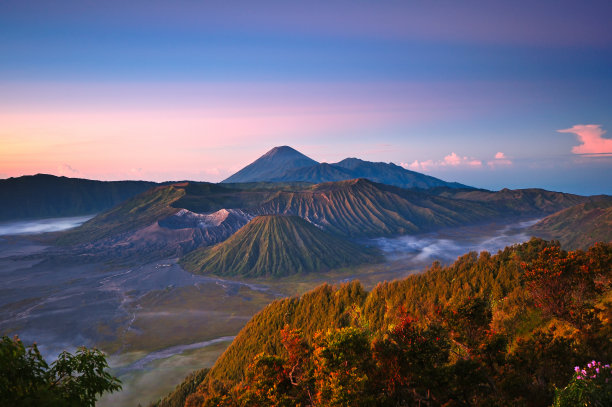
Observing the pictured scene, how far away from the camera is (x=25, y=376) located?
991 cm

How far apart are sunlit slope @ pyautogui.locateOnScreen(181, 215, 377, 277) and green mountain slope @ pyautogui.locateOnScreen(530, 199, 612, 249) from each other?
68747 mm

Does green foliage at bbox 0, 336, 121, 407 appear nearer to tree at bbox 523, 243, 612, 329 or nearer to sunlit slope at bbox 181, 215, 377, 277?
tree at bbox 523, 243, 612, 329

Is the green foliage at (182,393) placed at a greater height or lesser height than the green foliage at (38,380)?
lesser

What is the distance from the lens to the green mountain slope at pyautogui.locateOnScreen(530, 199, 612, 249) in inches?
4390

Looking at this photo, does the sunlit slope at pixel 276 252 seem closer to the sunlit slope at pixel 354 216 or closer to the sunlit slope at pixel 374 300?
the sunlit slope at pixel 354 216

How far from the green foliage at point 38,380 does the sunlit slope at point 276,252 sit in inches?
4143

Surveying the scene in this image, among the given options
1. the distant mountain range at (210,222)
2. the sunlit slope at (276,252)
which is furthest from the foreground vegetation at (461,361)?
the distant mountain range at (210,222)

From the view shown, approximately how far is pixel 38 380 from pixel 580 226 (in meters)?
171

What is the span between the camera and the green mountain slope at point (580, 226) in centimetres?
11150

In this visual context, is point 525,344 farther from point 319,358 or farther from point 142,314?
point 142,314

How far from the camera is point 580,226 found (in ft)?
446

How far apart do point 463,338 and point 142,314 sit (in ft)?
256

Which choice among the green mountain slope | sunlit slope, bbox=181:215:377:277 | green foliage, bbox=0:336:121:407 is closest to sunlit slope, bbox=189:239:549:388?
green foliage, bbox=0:336:121:407

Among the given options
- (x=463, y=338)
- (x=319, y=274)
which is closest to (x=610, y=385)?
(x=463, y=338)
